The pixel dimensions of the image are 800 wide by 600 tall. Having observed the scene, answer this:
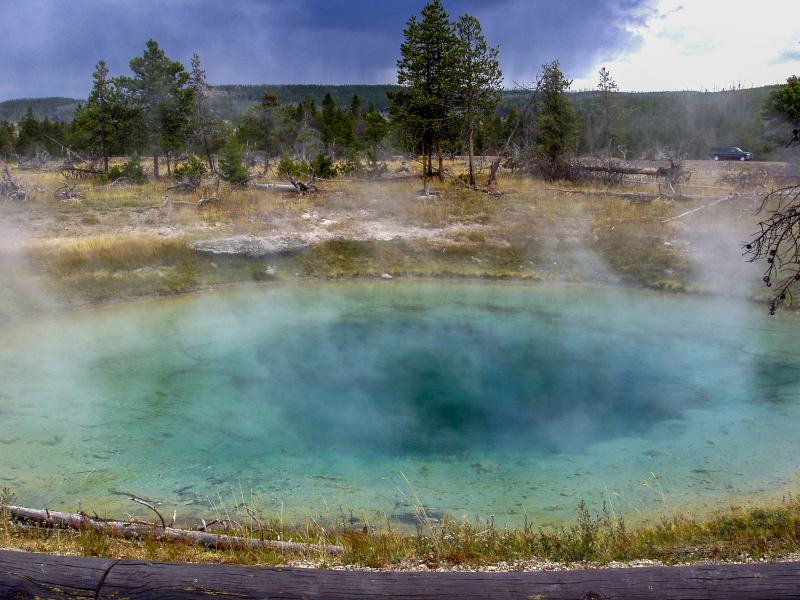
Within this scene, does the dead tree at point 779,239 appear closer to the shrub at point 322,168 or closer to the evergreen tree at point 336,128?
the shrub at point 322,168

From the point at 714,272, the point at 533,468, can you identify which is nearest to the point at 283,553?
the point at 533,468

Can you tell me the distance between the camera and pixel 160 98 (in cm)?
2495

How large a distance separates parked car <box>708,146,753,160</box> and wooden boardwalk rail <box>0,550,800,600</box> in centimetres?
4432

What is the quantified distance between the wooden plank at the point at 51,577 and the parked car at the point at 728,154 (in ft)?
150

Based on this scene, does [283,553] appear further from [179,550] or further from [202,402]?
[202,402]

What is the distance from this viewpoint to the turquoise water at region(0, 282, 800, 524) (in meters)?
5.46

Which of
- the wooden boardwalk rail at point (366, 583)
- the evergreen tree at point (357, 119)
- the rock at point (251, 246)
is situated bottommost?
the wooden boardwalk rail at point (366, 583)

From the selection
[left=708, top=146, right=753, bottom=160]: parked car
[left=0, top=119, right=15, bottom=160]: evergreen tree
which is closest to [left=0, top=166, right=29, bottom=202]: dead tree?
[left=0, top=119, right=15, bottom=160]: evergreen tree

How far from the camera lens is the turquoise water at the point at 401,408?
546 cm

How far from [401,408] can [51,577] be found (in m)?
5.24

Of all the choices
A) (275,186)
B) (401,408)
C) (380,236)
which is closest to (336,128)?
(275,186)

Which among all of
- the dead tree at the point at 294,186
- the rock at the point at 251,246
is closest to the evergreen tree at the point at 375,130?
the dead tree at the point at 294,186

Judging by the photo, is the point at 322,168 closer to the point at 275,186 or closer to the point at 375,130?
the point at 275,186

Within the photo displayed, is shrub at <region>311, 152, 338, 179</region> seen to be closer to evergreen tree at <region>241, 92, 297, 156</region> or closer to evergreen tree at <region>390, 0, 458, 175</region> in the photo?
evergreen tree at <region>390, 0, 458, 175</region>
